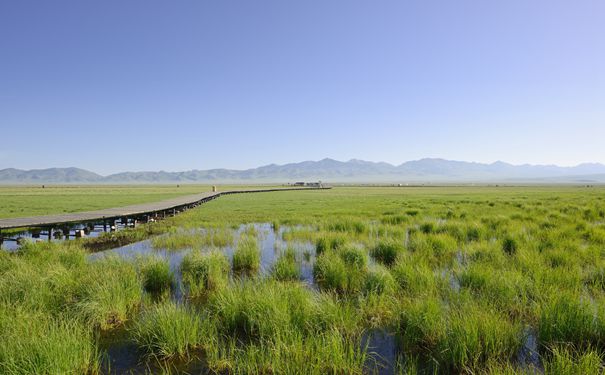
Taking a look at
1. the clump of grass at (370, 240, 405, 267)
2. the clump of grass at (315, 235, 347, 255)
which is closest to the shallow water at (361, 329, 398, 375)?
the clump of grass at (370, 240, 405, 267)

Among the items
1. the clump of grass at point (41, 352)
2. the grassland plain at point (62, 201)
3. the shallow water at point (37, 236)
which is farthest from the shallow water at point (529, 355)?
the grassland plain at point (62, 201)

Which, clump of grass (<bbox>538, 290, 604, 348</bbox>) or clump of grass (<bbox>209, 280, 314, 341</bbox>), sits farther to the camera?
clump of grass (<bbox>209, 280, 314, 341</bbox>)

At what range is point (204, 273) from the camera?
8141 millimetres

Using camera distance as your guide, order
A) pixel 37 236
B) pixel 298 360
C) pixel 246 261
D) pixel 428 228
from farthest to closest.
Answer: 1. pixel 428 228
2. pixel 37 236
3. pixel 246 261
4. pixel 298 360

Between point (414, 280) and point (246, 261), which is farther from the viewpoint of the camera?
Result: point (246, 261)

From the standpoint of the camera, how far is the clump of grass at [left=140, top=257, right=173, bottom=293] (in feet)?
25.1

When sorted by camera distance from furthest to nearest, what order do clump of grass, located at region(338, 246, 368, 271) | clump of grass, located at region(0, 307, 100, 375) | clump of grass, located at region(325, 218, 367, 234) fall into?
clump of grass, located at region(325, 218, 367, 234) < clump of grass, located at region(338, 246, 368, 271) < clump of grass, located at region(0, 307, 100, 375)

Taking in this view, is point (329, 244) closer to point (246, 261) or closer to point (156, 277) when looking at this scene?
point (246, 261)

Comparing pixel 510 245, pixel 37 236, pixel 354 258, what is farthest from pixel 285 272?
pixel 37 236

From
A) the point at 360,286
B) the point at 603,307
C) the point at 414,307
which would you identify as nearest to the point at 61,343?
the point at 414,307

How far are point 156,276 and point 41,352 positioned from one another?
400 cm

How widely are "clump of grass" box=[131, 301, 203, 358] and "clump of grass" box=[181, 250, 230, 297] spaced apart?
2187mm

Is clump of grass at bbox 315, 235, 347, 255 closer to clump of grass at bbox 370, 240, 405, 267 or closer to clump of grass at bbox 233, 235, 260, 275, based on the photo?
clump of grass at bbox 370, 240, 405, 267

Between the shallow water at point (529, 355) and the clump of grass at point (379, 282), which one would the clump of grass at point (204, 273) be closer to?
Result: the clump of grass at point (379, 282)
